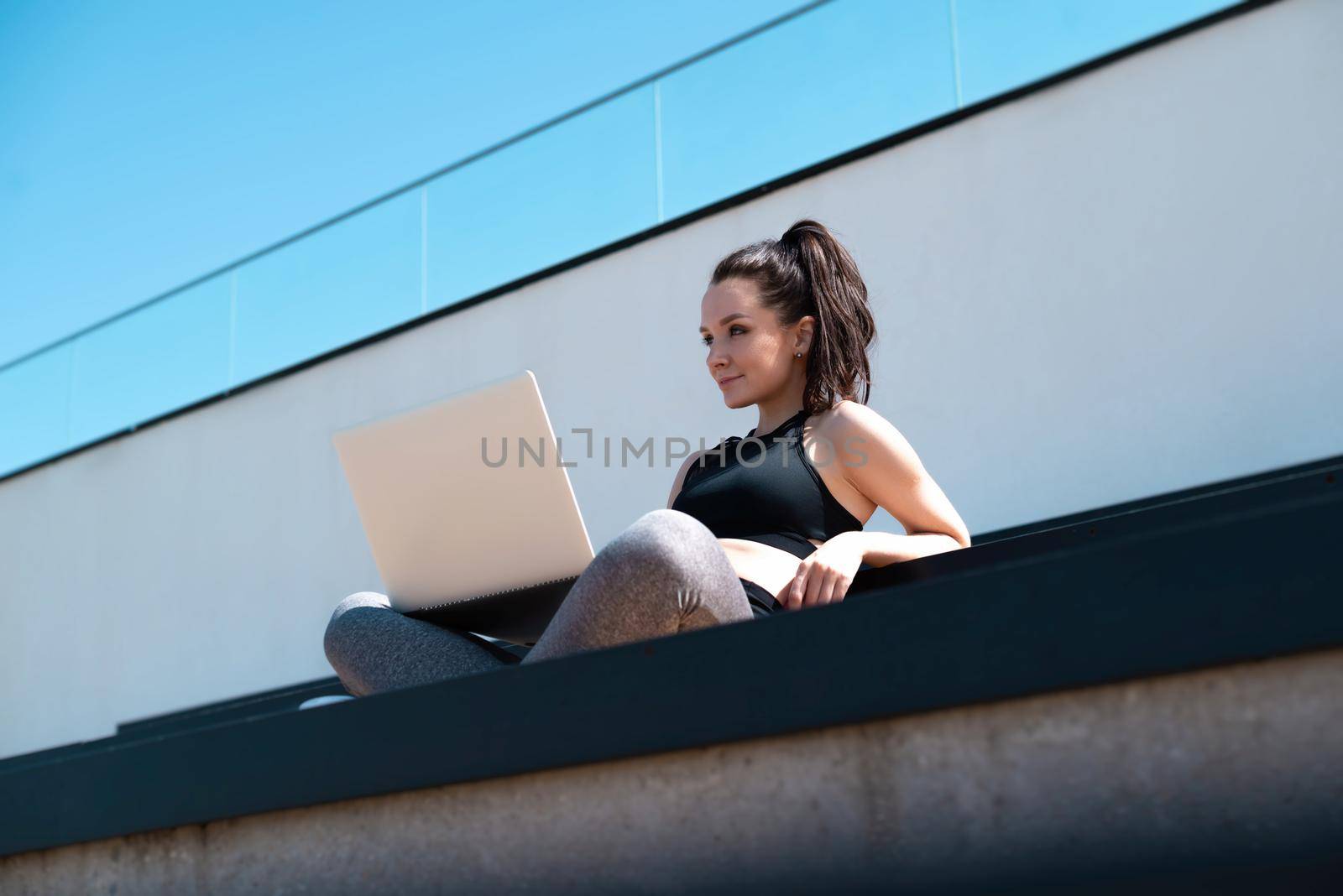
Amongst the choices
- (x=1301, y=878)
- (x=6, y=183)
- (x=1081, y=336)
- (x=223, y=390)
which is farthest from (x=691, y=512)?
(x=6, y=183)

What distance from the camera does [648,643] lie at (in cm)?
130

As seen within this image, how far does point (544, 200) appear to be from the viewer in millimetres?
5523

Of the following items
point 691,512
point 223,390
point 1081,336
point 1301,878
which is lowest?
point 1301,878

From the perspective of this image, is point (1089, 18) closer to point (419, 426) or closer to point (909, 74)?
point (909, 74)

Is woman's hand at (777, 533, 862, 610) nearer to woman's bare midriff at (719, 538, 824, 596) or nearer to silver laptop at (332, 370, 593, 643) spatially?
woman's bare midriff at (719, 538, 824, 596)

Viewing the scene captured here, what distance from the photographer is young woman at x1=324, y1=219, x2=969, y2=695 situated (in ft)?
5.08

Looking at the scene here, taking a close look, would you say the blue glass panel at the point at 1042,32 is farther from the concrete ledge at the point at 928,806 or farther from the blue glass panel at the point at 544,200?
the concrete ledge at the point at 928,806

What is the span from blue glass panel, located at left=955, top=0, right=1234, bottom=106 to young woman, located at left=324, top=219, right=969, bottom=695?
93.0 inches

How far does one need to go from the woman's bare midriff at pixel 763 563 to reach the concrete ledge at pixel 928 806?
21.8 inches

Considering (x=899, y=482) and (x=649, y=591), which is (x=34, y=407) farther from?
(x=649, y=591)

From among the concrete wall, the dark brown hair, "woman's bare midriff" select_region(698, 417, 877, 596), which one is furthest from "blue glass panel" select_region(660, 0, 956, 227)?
"woman's bare midriff" select_region(698, 417, 877, 596)

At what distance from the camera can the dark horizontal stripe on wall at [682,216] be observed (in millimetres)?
4117

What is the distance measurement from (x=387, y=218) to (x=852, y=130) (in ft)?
7.62

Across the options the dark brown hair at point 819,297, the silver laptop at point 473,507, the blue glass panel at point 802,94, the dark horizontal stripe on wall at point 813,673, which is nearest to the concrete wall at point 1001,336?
the blue glass panel at point 802,94
